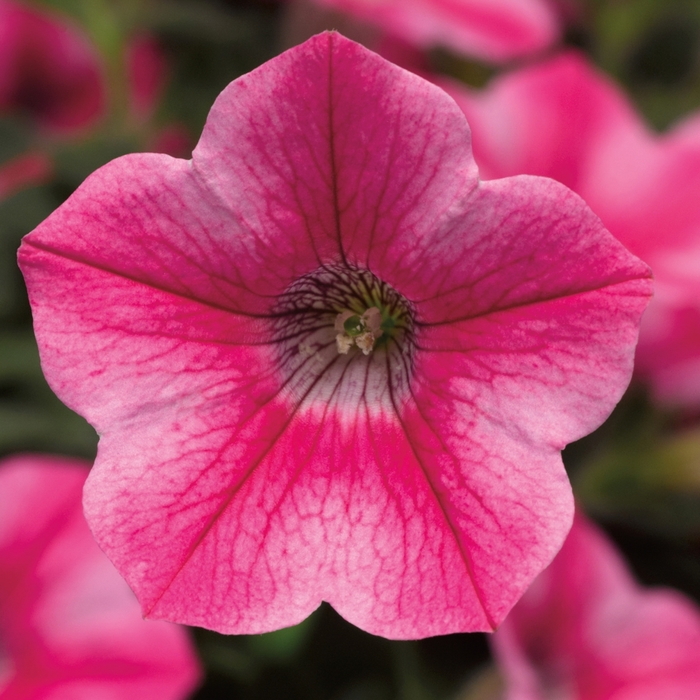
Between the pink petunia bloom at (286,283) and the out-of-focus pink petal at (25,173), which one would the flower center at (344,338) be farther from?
the out-of-focus pink petal at (25,173)

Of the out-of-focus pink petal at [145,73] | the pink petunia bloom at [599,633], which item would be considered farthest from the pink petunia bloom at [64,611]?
the out-of-focus pink petal at [145,73]

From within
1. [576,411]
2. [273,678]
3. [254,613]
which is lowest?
[273,678]

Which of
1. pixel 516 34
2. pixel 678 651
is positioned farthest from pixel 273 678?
pixel 516 34

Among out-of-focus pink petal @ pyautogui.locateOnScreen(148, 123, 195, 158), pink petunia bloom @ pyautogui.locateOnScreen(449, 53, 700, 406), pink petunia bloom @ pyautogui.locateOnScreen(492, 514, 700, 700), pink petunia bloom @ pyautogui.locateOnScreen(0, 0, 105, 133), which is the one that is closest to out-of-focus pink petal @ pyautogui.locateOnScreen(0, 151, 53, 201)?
out-of-focus pink petal @ pyautogui.locateOnScreen(148, 123, 195, 158)

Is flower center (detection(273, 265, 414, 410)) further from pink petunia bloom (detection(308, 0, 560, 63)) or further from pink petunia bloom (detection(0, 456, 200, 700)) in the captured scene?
pink petunia bloom (detection(308, 0, 560, 63))

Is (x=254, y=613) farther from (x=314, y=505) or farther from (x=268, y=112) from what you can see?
(x=268, y=112)

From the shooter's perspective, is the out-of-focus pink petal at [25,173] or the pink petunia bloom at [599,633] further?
the out-of-focus pink petal at [25,173]

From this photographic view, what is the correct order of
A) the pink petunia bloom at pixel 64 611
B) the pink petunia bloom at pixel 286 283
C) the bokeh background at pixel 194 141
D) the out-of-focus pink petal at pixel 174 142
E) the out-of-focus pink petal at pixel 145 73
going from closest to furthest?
the pink petunia bloom at pixel 286 283, the pink petunia bloom at pixel 64 611, the bokeh background at pixel 194 141, the out-of-focus pink petal at pixel 174 142, the out-of-focus pink petal at pixel 145 73
